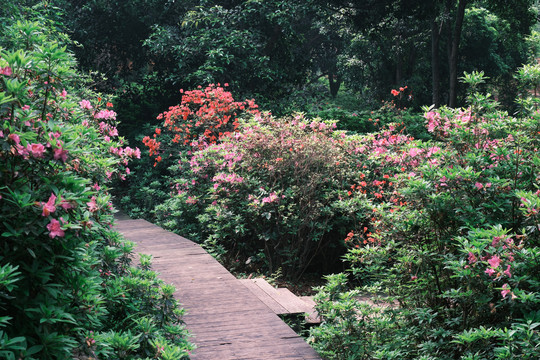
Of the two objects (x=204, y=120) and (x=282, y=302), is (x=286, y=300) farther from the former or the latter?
(x=204, y=120)

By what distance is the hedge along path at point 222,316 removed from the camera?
Result: 3.43m

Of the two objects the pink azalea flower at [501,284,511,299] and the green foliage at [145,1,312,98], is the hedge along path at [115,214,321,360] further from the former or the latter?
the green foliage at [145,1,312,98]

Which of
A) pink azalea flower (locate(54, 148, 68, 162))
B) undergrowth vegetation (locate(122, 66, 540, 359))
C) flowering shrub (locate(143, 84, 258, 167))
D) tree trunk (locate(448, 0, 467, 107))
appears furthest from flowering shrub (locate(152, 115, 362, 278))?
tree trunk (locate(448, 0, 467, 107))

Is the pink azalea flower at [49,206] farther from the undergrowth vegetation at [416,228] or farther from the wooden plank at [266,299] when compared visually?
the wooden plank at [266,299]

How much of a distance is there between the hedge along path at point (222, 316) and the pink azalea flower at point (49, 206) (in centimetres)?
175

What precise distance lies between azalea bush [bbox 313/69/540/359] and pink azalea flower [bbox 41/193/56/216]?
2.14 metres

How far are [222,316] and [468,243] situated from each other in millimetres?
1865

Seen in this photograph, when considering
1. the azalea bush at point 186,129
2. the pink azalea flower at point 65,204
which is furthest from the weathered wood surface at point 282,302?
the azalea bush at point 186,129

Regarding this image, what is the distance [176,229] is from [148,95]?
7.91 meters

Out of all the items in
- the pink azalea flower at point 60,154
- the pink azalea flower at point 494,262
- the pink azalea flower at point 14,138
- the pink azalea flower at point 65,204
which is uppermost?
the pink azalea flower at point 14,138

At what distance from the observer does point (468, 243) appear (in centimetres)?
305

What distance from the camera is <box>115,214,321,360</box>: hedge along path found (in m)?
3.43

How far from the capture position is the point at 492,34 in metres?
22.6

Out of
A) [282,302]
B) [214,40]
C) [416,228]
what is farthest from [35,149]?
[214,40]
